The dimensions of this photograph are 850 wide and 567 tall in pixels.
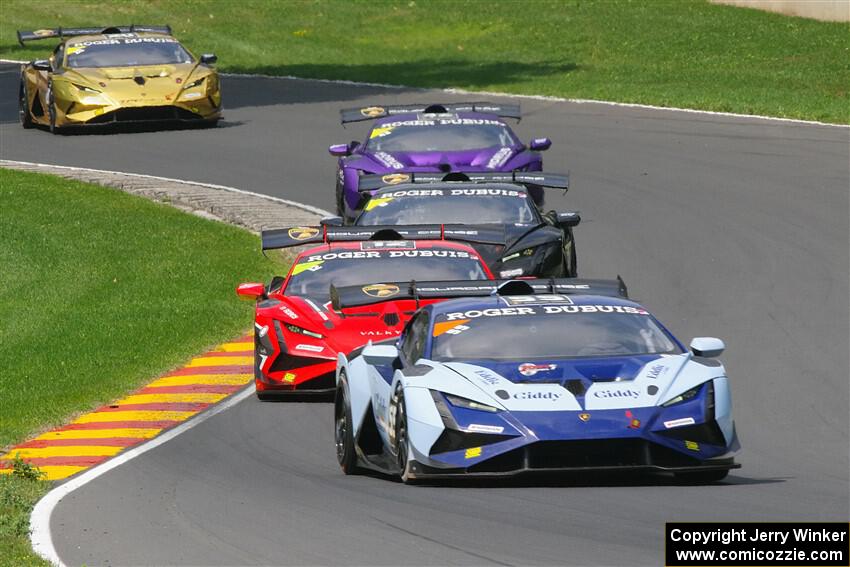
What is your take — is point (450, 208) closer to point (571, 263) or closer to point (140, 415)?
point (571, 263)

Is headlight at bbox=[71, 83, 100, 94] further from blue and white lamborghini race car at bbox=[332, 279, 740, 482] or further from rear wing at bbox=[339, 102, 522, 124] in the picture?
blue and white lamborghini race car at bbox=[332, 279, 740, 482]

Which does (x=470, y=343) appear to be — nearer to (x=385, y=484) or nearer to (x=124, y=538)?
(x=385, y=484)

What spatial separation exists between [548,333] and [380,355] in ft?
3.43

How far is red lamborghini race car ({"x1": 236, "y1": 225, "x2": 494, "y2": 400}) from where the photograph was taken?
14.9 meters

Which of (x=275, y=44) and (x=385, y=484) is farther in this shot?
(x=275, y=44)

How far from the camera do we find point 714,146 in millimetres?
29766

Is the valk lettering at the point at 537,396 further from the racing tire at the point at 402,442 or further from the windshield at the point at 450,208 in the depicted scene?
the windshield at the point at 450,208

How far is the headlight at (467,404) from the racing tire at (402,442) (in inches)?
12.8

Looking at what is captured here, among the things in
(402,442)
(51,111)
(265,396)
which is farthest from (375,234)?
(51,111)

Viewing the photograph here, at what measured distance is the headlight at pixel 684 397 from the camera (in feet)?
35.3

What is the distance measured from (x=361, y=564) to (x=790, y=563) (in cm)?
199

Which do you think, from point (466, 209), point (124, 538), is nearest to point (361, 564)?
point (124, 538)

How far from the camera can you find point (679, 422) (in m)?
10.7

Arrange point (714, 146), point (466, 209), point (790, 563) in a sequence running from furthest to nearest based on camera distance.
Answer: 1. point (714, 146)
2. point (466, 209)
3. point (790, 563)
